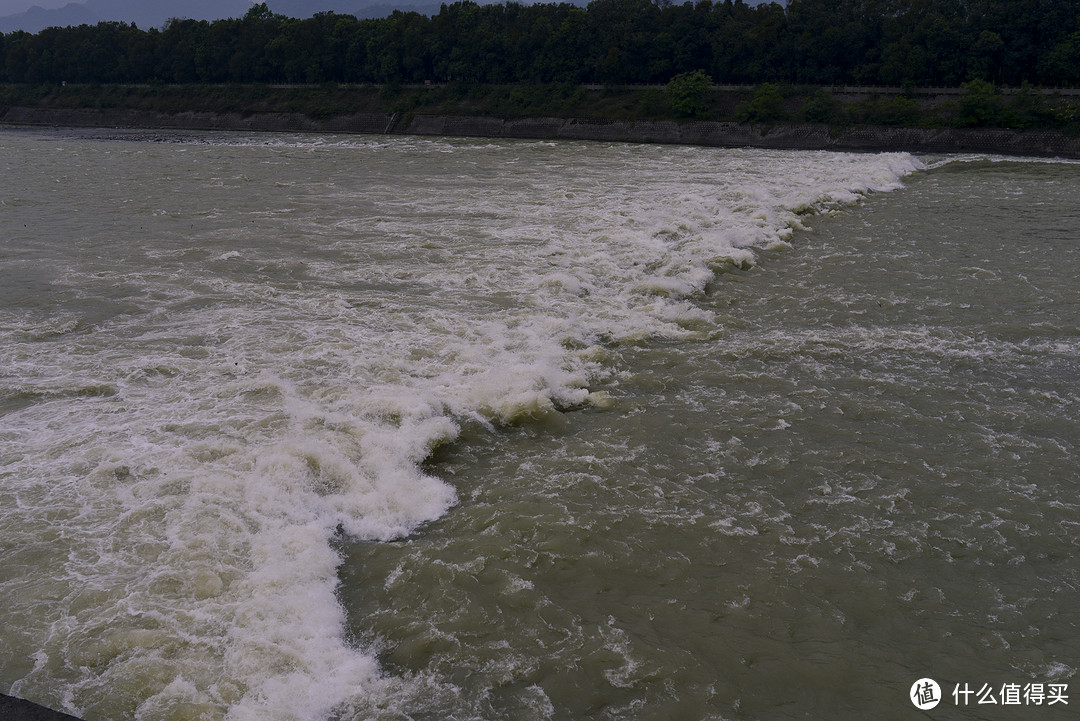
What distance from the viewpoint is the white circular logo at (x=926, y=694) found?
4520 millimetres

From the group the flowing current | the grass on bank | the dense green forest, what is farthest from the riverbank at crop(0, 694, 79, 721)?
the dense green forest

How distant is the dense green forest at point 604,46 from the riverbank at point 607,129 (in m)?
7.11

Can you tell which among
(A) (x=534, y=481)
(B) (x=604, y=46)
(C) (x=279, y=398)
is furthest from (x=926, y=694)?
(B) (x=604, y=46)

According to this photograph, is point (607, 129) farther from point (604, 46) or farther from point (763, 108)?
point (604, 46)

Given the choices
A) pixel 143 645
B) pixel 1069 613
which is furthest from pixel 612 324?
pixel 143 645

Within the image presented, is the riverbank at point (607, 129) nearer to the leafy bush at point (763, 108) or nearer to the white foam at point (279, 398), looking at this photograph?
the leafy bush at point (763, 108)

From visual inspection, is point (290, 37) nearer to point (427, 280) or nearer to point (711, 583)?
point (427, 280)

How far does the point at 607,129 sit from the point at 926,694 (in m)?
45.8

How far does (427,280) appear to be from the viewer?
13.0 m

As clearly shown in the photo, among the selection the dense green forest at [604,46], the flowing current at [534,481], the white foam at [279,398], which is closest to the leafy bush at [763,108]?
the dense green forest at [604,46]

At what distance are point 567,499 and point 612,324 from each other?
4.63 meters

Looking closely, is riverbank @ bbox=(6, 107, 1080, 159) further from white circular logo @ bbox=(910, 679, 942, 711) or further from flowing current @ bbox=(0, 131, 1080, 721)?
white circular logo @ bbox=(910, 679, 942, 711)

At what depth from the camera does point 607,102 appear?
51844 millimetres

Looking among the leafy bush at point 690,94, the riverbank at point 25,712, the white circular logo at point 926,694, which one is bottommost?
the white circular logo at point 926,694
